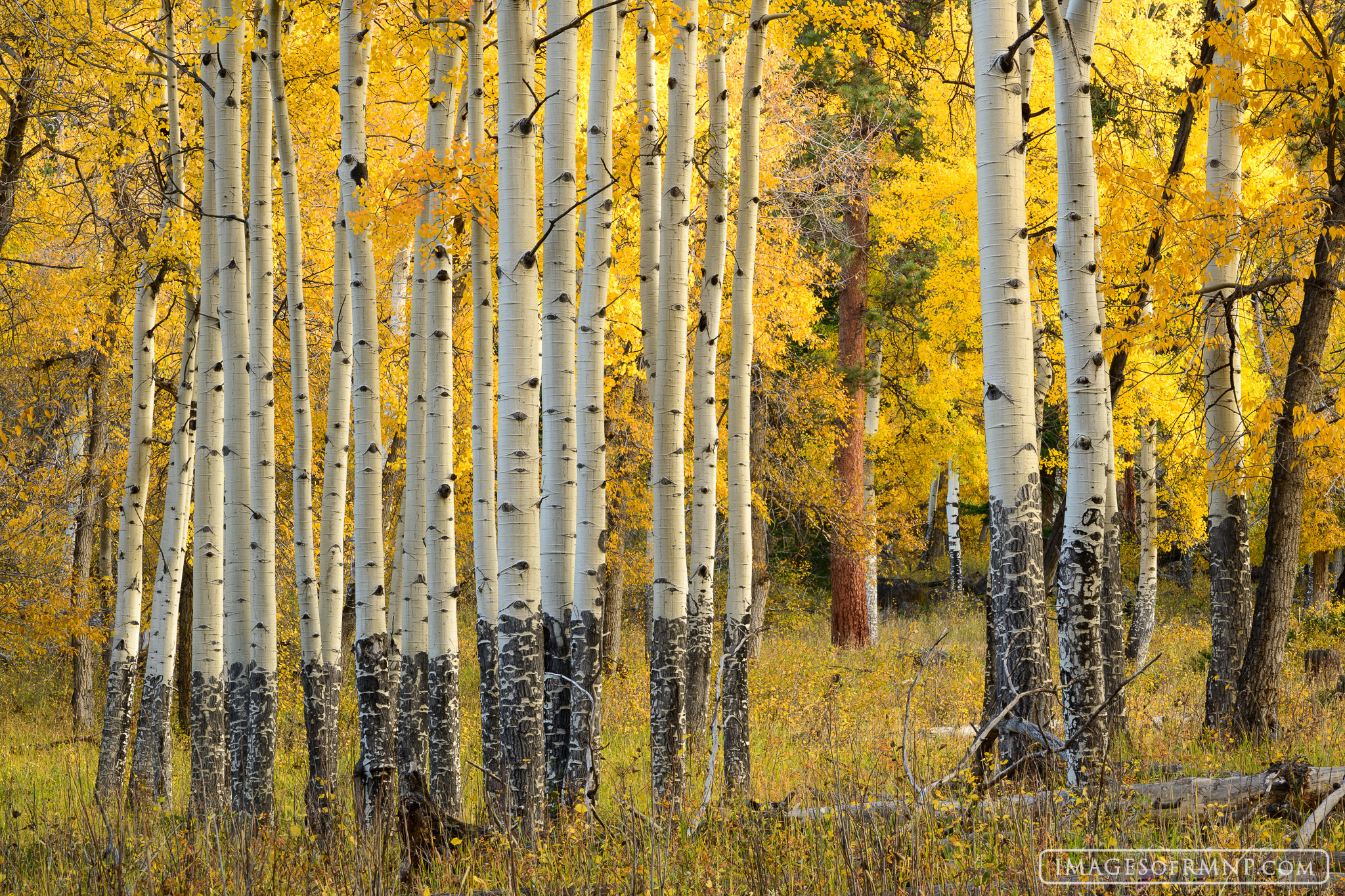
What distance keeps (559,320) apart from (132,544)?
20.2ft

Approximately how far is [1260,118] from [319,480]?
11466 millimetres

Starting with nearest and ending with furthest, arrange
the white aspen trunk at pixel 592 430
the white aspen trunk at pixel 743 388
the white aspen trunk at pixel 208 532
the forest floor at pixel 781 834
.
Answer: the forest floor at pixel 781 834 → the white aspen trunk at pixel 592 430 → the white aspen trunk at pixel 208 532 → the white aspen trunk at pixel 743 388

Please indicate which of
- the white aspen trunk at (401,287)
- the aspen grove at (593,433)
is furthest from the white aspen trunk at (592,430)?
the white aspen trunk at (401,287)

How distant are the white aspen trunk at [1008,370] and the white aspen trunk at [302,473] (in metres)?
4.53

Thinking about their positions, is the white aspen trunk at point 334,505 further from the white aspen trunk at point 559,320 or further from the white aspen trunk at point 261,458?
the white aspen trunk at point 559,320

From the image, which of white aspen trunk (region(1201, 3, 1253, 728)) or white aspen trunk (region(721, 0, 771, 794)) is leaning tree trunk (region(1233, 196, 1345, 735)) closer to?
white aspen trunk (region(1201, 3, 1253, 728))

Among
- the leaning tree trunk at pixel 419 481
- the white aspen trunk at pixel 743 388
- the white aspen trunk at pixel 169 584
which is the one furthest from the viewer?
the white aspen trunk at pixel 169 584

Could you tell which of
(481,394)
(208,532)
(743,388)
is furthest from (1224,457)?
(208,532)

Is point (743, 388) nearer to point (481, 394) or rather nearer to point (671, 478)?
point (671, 478)

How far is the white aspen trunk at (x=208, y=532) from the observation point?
22.3 ft

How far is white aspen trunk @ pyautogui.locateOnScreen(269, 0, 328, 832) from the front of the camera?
6.82 m

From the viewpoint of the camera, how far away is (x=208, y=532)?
6832mm

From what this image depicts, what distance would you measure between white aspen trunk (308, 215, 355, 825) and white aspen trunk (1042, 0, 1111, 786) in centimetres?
464

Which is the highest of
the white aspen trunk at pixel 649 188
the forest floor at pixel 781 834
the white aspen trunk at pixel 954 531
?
the white aspen trunk at pixel 649 188
